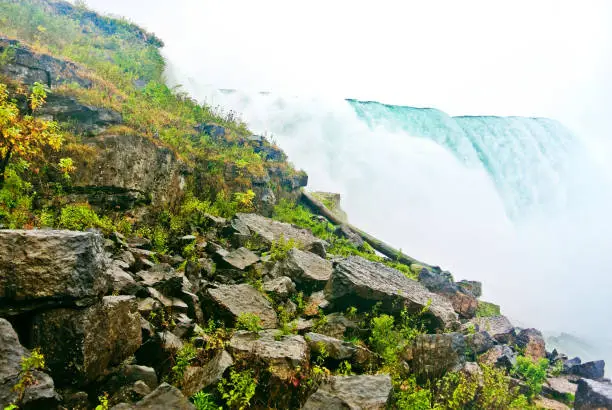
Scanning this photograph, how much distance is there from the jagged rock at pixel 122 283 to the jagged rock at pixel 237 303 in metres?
1.36

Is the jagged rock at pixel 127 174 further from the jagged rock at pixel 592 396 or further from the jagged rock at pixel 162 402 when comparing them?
the jagged rock at pixel 592 396

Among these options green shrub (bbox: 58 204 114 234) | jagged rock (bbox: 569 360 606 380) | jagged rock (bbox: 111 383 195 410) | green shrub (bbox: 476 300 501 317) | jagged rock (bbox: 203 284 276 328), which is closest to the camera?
jagged rock (bbox: 111 383 195 410)

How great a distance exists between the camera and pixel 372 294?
25.0 feet

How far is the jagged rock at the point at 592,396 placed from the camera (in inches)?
247

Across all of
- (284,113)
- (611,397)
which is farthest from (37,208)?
(284,113)

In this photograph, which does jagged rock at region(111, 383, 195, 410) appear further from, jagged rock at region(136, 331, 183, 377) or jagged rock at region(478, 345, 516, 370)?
jagged rock at region(478, 345, 516, 370)

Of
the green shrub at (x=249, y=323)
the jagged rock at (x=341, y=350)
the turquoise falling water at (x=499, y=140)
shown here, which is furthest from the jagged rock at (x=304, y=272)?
the turquoise falling water at (x=499, y=140)

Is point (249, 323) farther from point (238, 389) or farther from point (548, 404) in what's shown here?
point (548, 404)

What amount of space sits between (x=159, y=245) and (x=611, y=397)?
30.1 feet

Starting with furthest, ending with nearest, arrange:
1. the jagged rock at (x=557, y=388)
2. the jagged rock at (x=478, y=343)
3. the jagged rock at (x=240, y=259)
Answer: the jagged rock at (x=240, y=259), the jagged rock at (x=557, y=388), the jagged rock at (x=478, y=343)

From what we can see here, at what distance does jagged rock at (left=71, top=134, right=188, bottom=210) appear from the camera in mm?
8930

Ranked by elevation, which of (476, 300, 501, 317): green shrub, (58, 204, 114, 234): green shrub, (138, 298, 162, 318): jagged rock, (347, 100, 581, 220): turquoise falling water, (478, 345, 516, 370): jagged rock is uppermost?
(347, 100, 581, 220): turquoise falling water

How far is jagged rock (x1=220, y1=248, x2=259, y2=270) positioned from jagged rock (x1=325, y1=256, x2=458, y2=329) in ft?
6.35

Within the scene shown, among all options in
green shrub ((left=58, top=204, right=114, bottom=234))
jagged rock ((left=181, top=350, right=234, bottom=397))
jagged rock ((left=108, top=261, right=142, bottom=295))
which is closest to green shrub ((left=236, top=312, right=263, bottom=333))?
jagged rock ((left=181, top=350, right=234, bottom=397))
